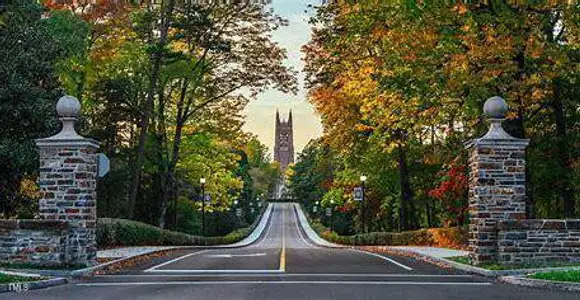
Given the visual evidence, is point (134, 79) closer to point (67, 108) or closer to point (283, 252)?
point (283, 252)

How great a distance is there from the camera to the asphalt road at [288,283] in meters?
12.2

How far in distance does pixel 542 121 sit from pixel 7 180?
19679 mm

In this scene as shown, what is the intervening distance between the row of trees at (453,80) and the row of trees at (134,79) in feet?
15.1

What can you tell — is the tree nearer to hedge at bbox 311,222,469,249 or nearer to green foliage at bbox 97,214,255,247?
green foliage at bbox 97,214,255,247

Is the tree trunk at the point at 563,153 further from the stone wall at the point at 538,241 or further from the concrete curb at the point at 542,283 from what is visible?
the concrete curb at the point at 542,283

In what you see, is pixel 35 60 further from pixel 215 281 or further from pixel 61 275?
pixel 215 281

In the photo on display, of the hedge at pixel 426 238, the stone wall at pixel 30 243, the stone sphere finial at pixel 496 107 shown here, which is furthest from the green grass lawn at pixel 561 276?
the hedge at pixel 426 238

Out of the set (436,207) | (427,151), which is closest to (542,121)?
(427,151)

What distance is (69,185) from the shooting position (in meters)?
17.3

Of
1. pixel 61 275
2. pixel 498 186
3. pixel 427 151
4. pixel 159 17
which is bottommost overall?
pixel 61 275

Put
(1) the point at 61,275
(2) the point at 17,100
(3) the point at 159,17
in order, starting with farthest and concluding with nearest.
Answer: (3) the point at 159,17
(2) the point at 17,100
(1) the point at 61,275

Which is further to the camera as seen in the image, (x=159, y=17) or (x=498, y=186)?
(x=159, y=17)

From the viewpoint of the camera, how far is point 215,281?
14531mm

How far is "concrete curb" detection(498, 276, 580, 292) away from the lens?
1302 cm
